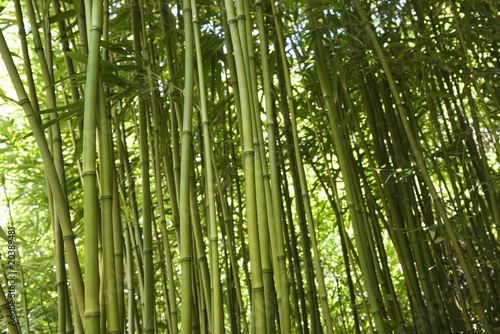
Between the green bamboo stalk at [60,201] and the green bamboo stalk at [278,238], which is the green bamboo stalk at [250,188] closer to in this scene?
the green bamboo stalk at [278,238]

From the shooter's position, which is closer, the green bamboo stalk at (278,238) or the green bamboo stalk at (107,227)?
the green bamboo stalk at (107,227)

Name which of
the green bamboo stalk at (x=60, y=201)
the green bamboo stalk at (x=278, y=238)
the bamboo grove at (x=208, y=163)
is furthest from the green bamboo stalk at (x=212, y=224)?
the green bamboo stalk at (x=60, y=201)

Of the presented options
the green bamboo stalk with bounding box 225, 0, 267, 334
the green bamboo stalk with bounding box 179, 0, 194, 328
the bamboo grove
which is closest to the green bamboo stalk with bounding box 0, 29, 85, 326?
the bamboo grove

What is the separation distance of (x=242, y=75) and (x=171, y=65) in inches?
25.1

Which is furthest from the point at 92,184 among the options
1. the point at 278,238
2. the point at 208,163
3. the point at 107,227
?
the point at 278,238

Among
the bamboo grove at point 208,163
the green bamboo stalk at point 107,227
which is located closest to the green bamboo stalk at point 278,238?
the bamboo grove at point 208,163

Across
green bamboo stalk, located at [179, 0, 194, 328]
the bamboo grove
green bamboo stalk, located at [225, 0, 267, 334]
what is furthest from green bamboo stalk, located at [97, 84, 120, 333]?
green bamboo stalk, located at [225, 0, 267, 334]

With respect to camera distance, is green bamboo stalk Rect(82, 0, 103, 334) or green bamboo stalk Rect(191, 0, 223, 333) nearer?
green bamboo stalk Rect(82, 0, 103, 334)

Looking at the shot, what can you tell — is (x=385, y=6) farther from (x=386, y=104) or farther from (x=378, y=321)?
(x=378, y=321)

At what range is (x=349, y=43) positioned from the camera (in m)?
1.76

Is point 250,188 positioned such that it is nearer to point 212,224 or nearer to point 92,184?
point 212,224

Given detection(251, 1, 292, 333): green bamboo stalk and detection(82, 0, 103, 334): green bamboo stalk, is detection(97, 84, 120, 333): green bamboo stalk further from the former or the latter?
detection(251, 1, 292, 333): green bamboo stalk

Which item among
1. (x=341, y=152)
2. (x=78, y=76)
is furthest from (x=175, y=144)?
(x=341, y=152)

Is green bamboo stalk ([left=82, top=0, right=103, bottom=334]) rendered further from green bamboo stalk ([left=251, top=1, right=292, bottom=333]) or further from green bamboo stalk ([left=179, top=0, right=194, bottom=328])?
green bamboo stalk ([left=251, top=1, right=292, bottom=333])
